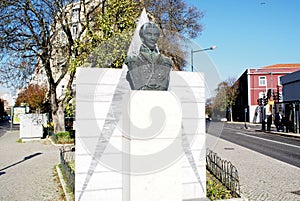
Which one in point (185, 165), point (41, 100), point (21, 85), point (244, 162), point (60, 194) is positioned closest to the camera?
point (185, 165)

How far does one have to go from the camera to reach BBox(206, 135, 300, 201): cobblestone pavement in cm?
632

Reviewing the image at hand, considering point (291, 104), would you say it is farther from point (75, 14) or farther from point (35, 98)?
point (35, 98)

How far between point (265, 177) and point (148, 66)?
18.3 ft

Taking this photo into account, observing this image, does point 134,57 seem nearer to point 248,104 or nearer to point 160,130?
point 160,130

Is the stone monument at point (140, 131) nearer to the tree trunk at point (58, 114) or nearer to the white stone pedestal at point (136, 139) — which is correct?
the white stone pedestal at point (136, 139)

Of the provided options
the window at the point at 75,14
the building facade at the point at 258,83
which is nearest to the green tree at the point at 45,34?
the window at the point at 75,14

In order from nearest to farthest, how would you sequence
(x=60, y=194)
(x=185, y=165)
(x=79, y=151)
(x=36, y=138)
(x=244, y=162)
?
(x=79, y=151), (x=185, y=165), (x=60, y=194), (x=244, y=162), (x=36, y=138)

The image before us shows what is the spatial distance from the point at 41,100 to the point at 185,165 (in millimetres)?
24995

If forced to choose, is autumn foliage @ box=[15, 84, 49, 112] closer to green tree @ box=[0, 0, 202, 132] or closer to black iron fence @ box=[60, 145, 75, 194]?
green tree @ box=[0, 0, 202, 132]

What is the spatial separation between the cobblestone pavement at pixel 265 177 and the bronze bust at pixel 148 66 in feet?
8.97

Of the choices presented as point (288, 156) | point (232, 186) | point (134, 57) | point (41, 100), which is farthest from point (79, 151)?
point (41, 100)

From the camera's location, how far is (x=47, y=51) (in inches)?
637

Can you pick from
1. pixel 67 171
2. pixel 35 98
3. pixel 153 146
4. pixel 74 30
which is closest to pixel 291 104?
pixel 74 30

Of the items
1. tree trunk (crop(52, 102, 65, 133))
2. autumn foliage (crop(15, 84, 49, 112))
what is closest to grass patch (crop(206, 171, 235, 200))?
tree trunk (crop(52, 102, 65, 133))
